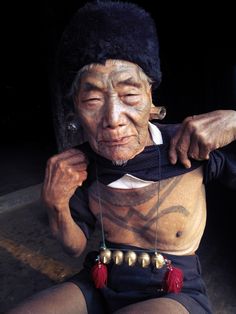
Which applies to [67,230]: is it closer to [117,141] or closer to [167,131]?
[117,141]

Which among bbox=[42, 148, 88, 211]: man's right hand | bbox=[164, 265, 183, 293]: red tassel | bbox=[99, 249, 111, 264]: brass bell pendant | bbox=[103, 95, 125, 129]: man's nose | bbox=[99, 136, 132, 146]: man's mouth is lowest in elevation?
bbox=[164, 265, 183, 293]: red tassel

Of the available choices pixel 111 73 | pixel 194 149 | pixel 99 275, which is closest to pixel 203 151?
pixel 194 149

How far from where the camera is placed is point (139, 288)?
161 centimetres

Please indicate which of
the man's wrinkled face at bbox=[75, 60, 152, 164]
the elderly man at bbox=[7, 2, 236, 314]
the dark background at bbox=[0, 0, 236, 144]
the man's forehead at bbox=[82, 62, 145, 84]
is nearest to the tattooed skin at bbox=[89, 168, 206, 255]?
the elderly man at bbox=[7, 2, 236, 314]

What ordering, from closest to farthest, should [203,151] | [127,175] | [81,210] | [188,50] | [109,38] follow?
[109,38], [203,151], [127,175], [81,210], [188,50]

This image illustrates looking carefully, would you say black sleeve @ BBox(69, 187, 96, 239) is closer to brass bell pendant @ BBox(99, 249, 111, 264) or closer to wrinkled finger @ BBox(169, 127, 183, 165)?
brass bell pendant @ BBox(99, 249, 111, 264)

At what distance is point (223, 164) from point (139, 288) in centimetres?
70

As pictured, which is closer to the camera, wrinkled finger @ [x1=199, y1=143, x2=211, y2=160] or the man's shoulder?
wrinkled finger @ [x1=199, y1=143, x2=211, y2=160]

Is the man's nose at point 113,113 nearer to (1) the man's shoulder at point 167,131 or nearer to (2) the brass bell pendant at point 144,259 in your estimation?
(1) the man's shoulder at point 167,131

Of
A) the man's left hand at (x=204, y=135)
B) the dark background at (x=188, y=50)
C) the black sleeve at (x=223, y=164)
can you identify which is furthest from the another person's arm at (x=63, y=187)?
the dark background at (x=188, y=50)

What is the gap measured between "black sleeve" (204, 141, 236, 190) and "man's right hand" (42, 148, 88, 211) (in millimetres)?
602

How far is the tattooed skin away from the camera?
163 centimetres

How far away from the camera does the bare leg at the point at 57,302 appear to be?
156 cm

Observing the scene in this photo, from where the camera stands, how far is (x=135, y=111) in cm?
149
